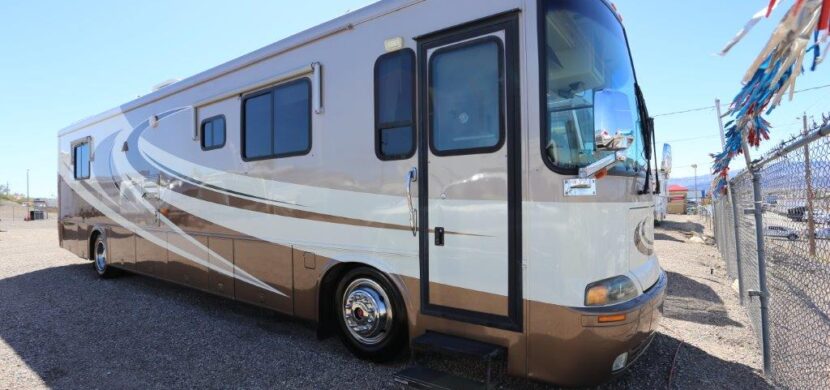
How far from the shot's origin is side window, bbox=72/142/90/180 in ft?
28.1

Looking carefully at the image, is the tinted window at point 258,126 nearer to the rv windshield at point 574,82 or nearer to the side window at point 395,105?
the side window at point 395,105

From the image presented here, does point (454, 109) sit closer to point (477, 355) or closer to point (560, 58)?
point (560, 58)

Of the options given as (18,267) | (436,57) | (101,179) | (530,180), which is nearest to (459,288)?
(530,180)

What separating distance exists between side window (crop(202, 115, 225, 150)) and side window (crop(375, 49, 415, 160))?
237 cm

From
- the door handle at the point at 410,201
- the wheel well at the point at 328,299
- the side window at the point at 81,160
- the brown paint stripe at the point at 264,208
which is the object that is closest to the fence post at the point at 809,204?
the brown paint stripe at the point at 264,208

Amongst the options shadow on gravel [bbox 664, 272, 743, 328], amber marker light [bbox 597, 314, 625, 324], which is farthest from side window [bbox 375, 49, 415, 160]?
shadow on gravel [bbox 664, 272, 743, 328]

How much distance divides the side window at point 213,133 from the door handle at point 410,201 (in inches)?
108

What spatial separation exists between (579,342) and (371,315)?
5.59 feet

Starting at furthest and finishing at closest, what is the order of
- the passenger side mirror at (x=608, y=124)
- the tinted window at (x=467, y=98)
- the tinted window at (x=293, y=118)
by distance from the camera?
the tinted window at (x=293, y=118)
the tinted window at (x=467, y=98)
the passenger side mirror at (x=608, y=124)

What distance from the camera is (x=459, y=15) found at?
3377 millimetres

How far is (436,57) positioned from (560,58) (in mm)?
892

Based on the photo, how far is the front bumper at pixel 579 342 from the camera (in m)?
2.95

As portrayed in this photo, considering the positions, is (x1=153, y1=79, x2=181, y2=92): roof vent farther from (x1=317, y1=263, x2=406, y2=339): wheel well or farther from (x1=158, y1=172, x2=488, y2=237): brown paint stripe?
(x1=317, y1=263, x2=406, y2=339): wheel well

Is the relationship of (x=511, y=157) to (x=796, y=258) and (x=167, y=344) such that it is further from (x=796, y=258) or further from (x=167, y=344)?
(x=167, y=344)
